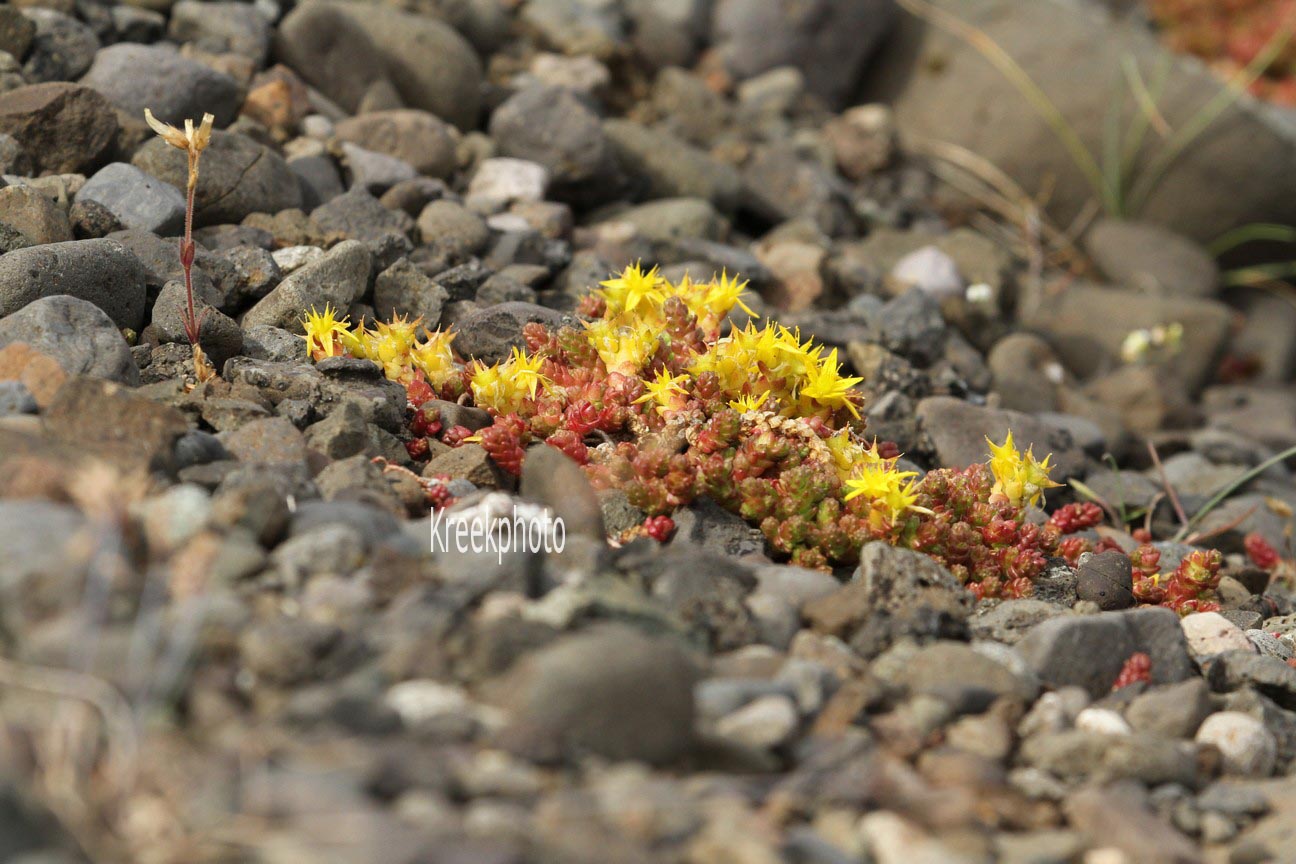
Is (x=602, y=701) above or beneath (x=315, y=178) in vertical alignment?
above

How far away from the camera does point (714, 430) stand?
3.82 meters

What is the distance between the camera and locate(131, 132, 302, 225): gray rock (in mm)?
4770

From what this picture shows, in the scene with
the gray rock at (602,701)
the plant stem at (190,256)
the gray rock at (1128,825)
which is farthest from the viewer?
the plant stem at (190,256)

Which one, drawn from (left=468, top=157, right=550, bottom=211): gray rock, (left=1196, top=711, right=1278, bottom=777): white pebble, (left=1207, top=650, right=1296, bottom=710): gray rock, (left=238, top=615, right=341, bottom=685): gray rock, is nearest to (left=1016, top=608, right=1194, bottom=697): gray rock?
(left=1207, top=650, right=1296, bottom=710): gray rock

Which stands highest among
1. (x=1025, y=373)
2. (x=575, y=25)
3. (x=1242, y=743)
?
(x=575, y=25)

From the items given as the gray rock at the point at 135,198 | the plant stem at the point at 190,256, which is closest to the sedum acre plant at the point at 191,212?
the plant stem at the point at 190,256

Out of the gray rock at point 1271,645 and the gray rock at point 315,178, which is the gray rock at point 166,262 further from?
the gray rock at point 1271,645

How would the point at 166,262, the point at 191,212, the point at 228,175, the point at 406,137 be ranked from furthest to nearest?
A: the point at 406,137
the point at 228,175
the point at 166,262
the point at 191,212

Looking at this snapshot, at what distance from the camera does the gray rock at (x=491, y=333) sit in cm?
441

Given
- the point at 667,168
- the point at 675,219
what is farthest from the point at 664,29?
the point at 675,219

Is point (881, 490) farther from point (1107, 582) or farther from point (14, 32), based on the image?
point (14, 32)

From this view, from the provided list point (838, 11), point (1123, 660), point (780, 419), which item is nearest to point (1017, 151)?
point (838, 11)

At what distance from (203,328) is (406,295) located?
92 cm

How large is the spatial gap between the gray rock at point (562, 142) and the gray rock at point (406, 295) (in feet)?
5.34
